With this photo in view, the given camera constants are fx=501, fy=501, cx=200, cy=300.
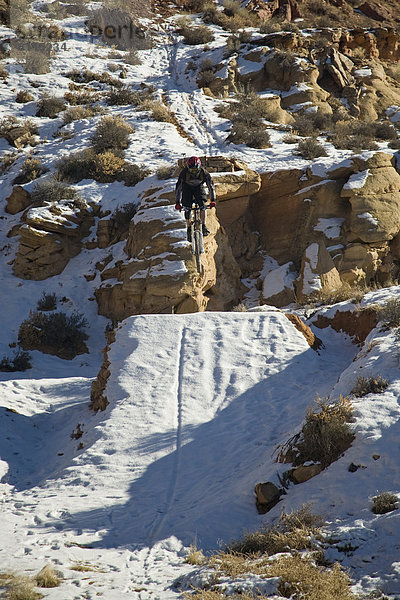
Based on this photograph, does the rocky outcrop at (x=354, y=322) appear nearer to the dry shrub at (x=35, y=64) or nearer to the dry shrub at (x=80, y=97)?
the dry shrub at (x=80, y=97)

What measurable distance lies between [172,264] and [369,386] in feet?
28.6

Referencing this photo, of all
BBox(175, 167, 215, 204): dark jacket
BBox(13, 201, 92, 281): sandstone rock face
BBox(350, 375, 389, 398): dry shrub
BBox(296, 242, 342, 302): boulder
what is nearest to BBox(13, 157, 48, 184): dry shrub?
BBox(13, 201, 92, 281): sandstone rock face

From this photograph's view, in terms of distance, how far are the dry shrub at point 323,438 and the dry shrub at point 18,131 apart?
20.7m

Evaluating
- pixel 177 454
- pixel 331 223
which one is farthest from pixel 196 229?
pixel 331 223

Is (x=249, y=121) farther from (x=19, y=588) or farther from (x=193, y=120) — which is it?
(x=19, y=588)

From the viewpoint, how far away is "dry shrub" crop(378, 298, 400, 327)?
9961 millimetres

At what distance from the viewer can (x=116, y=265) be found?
17219 millimetres

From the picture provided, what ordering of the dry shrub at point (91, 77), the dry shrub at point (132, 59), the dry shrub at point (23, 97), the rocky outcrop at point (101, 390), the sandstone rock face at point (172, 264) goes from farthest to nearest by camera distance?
the dry shrub at point (132, 59) → the dry shrub at point (91, 77) → the dry shrub at point (23, 97) → the sandstone rock face at point (172, 264) → the rocky outcrop at point (101, 390)

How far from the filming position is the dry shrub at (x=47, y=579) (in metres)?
4.64

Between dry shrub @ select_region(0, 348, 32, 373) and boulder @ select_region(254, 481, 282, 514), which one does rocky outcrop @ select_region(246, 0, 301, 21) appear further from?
boulder @ select_region(254, 481, 282, 514)

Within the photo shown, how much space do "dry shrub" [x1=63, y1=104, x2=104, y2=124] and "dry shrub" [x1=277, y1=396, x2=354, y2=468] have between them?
22.5 m

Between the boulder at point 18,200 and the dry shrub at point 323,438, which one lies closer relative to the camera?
the dry shrub at point 323,438

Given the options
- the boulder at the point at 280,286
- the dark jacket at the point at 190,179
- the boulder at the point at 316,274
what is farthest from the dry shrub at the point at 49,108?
the dark jacket at the point at 190,179

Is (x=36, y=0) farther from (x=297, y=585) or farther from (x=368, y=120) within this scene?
(x=297, y=585)
